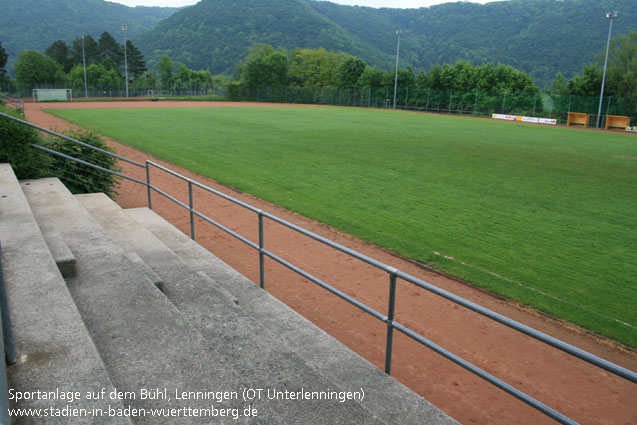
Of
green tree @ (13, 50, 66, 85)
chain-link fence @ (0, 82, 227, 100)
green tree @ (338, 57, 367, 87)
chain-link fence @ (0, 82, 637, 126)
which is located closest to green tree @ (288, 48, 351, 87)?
chain-link fence @ (0, 82, 227, 100)

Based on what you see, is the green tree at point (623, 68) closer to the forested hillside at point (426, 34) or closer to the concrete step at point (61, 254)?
the concrete step at point (61, 254)

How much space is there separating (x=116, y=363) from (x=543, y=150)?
23.5 meters

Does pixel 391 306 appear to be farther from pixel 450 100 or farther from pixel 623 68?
pixel 623 68

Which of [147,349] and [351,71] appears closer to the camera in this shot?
[147,349]

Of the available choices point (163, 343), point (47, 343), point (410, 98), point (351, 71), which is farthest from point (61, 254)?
point (351, 71)

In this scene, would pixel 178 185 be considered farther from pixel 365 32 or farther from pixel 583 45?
pixel 365 32

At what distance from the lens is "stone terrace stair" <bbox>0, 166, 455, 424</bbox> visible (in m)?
3.14

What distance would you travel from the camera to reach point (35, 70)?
99.9 metres

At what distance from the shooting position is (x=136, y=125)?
29.9 meters

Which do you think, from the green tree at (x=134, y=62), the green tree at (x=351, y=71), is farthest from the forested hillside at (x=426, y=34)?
the green tree at (x=351, y=71)

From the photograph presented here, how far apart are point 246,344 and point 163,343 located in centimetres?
72

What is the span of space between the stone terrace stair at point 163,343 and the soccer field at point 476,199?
3.57m

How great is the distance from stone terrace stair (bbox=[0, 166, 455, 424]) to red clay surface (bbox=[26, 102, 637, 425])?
881 millimetres

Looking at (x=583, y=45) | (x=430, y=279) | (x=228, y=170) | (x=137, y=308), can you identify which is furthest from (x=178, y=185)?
(x=583, y=45)
